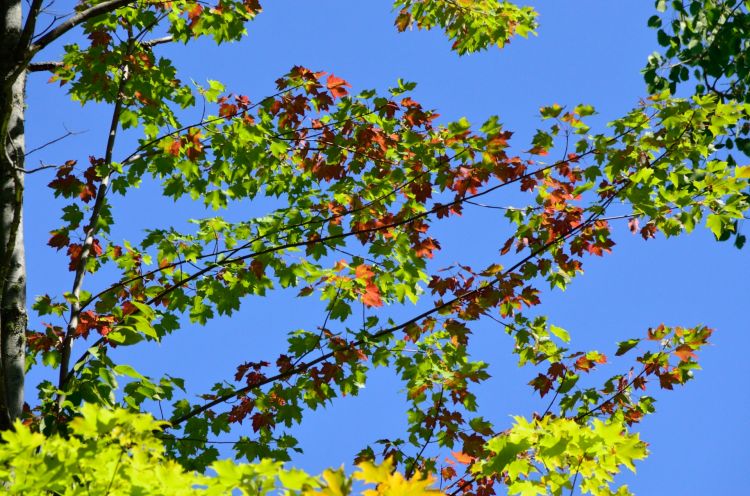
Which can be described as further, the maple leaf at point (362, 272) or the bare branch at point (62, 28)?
the maple leaf at point (362, 272)

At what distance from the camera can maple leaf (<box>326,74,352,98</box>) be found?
5.20m

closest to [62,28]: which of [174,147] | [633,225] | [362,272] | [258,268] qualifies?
[174,147]

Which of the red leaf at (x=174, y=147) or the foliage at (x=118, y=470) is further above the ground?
the red leaf at (x=174, y=147)

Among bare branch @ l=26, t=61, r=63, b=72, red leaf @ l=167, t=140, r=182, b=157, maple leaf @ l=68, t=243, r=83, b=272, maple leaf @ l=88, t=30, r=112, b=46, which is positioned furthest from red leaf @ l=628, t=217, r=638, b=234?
bare branch @ l=26, t=61, r=63, b=72

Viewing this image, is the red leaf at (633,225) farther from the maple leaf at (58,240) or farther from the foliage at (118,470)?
the maple leaf at (58,240)

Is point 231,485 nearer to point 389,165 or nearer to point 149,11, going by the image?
point 389,165

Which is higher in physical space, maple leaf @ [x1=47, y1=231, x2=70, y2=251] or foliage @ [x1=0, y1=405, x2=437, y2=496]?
maple leaf @ [x1=47, y1=231, x2=70, y2=251]

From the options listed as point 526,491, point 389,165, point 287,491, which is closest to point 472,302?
point 389,165

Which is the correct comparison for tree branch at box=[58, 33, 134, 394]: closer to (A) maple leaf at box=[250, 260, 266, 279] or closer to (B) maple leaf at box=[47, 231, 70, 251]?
(B) maple leaf at box=[47, 231, 70, 251]

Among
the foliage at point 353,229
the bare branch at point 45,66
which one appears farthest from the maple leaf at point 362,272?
the bare branch at point 45,66

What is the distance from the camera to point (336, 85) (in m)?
5.21

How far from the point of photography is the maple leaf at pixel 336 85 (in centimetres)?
520

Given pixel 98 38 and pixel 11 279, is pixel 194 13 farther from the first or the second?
pixel 11 279

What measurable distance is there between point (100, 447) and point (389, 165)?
134 inches
